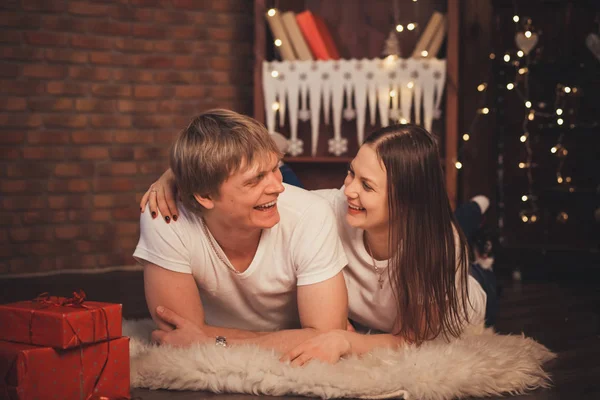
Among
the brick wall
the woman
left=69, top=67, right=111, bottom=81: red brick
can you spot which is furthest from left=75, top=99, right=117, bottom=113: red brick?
the woman

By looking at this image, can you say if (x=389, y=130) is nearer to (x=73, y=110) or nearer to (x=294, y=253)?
(x=294, y=253)

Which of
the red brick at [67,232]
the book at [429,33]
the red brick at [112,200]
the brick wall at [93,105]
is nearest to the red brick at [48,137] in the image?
the brick wall at [93,105]

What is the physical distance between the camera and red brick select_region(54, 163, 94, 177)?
4145 millimetres

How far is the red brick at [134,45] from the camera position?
4.25 meters

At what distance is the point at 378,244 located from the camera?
2.28m

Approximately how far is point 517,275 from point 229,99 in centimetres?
186

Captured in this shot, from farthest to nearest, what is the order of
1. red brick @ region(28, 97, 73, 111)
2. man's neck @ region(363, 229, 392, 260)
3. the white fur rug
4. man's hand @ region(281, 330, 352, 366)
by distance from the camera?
red brick @ region(28, 97, 73, 111)
man's neck @ region(363, 229, 392, 260)
man's hand @ region(281, 330, 352, 366)
the white fur rug

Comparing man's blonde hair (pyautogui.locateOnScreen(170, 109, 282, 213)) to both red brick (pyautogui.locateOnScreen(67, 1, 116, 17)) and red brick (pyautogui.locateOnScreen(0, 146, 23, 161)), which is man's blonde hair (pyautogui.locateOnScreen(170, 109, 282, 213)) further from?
red brick (pyautogui.locateOnScreen(67, 1, 116, 17))

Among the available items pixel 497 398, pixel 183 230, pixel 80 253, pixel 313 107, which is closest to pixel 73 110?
pixel 80 253

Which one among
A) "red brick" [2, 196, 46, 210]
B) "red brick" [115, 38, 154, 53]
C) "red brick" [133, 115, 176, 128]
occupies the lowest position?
"red brick" [2, 196, 46, 210]

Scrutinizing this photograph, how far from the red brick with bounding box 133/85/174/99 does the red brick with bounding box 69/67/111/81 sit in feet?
0.58

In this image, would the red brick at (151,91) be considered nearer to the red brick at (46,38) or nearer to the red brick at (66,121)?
the red brick at (66,121)

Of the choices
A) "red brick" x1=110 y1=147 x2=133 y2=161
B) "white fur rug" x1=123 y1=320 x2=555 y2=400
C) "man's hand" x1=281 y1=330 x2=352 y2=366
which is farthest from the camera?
"red brick" x1=110 y1=147 x2=133 y2=161

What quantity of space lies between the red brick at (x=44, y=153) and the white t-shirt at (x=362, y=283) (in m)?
2.12
